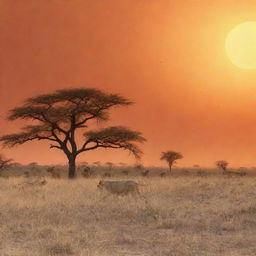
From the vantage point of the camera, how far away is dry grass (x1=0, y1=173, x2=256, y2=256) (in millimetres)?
10641

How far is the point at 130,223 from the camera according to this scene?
14.2m

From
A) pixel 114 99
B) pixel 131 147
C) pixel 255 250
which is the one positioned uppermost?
pixel 114 99

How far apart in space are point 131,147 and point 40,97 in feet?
25.3

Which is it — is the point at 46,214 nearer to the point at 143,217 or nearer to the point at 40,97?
the point at 143,217

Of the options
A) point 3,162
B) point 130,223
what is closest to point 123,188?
point 130,223

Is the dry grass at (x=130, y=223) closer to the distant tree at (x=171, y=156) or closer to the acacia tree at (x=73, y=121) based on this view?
the acacia tree at (x=73, y=121)

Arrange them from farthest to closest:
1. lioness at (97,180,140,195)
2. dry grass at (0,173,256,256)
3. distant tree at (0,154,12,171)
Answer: distant tree at (0,154,12,171), lioness at (97,180,140,195), dry grass at (0,173,256,256)

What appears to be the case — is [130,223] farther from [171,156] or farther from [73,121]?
[171,156]

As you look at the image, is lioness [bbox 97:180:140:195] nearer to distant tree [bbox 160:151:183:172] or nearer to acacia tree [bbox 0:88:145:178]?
acacia tree [bbox 0:88:145:178]

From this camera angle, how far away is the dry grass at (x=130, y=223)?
34.9ft

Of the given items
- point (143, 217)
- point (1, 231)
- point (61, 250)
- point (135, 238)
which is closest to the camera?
point (61, 250)

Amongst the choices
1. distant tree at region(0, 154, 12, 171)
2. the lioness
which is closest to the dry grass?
the lioness

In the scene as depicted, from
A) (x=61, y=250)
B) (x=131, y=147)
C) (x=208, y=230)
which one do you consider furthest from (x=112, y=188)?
(x=131, y=147)

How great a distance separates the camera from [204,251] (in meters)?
10.4
